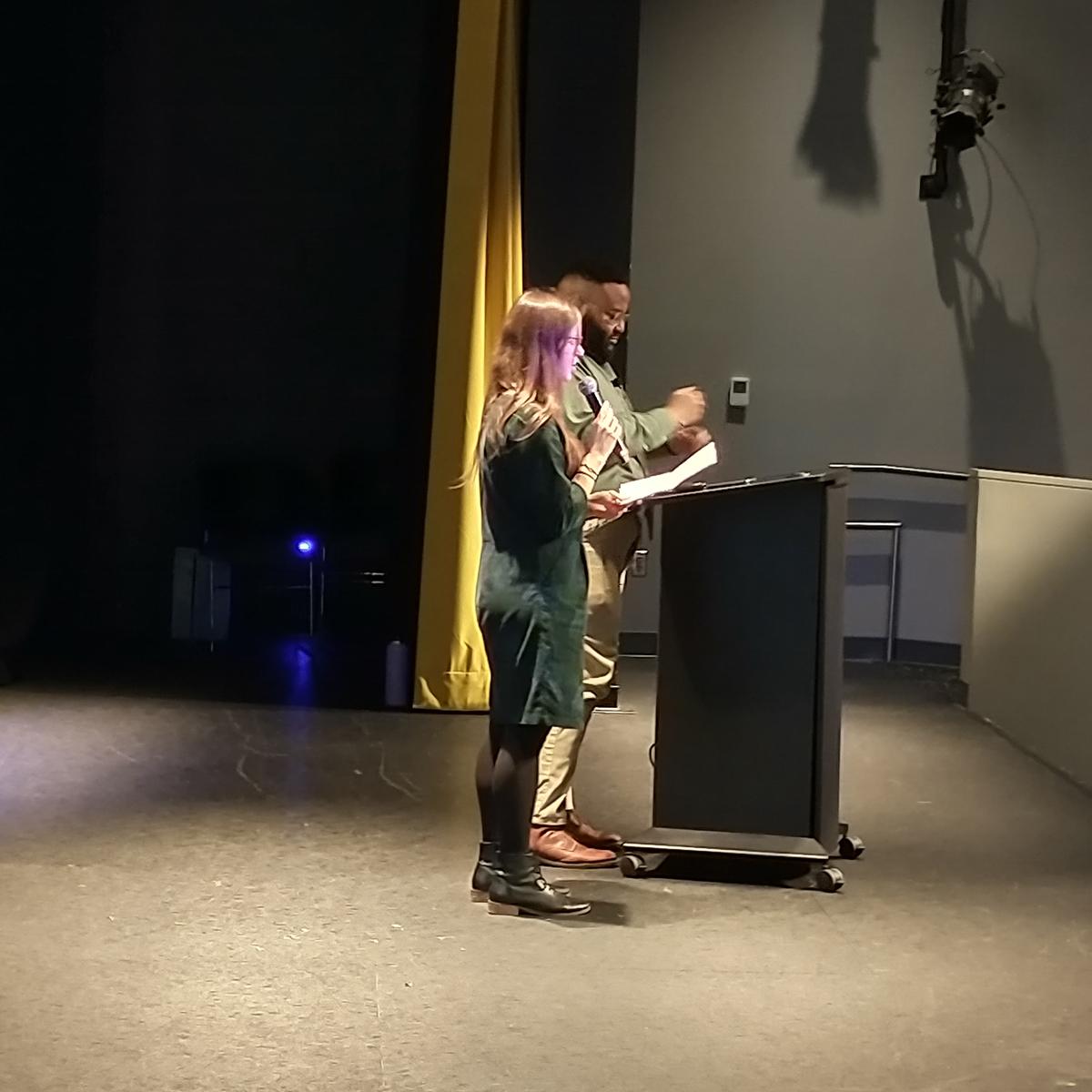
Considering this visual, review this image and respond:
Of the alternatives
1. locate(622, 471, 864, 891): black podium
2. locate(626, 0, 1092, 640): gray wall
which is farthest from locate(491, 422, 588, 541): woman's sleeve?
locate(626, 0, 1092, 640): gray wall

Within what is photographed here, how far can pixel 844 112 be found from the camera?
259 inches

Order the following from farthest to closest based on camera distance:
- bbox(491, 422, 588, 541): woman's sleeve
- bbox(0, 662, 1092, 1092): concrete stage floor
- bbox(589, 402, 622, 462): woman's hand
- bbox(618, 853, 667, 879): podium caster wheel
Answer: bbox(618, 853, 667, 879): podium caster wheel, bbox(589, 402, 622, 462): woman's hand, bbox(491, 422, 588, 541): woman's sleeve, bbox(0, 662, 1092, 1092): concrete stage floor

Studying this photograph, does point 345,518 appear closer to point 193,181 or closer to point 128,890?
point 193,181

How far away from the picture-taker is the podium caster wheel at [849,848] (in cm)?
363

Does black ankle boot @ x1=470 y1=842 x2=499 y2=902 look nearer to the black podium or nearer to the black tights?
the black tights

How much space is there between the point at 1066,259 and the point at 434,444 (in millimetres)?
3101

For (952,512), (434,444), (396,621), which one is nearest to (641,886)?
(434,444)

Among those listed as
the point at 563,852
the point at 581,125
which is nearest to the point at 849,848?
the point at 563,852

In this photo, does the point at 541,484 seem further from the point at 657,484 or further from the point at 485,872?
the point at 485,872

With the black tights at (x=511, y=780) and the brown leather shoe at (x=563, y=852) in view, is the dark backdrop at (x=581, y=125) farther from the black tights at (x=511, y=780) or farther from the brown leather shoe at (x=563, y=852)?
the black tights at (x=511, y=780)

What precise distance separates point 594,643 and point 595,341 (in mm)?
719

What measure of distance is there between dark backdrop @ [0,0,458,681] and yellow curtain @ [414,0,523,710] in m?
1.10

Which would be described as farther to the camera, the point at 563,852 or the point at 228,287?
the point at 228,287

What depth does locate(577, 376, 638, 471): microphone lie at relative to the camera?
11.0 feet
